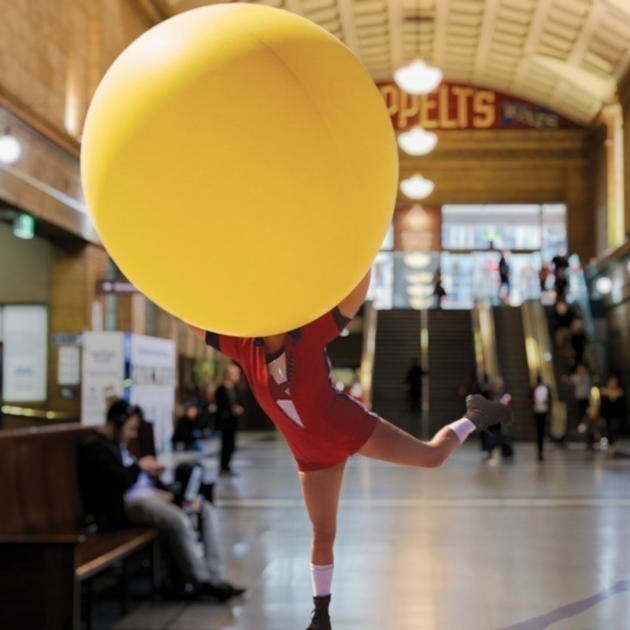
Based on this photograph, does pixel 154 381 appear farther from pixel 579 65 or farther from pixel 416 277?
pixel 579 65

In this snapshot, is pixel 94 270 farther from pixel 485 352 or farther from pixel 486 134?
pixel 486 134

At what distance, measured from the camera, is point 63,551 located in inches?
214

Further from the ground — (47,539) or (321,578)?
(321,578)

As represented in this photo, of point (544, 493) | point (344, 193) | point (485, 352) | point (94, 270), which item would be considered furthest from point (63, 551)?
point (485, 352)

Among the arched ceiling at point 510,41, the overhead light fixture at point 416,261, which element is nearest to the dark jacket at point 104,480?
the arched ceiling at point 510,41

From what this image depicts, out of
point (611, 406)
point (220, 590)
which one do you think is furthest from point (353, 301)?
point (611, 406)

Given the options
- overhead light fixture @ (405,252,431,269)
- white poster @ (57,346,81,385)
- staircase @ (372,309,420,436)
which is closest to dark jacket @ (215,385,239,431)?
white poster @ (57,346,81,385)

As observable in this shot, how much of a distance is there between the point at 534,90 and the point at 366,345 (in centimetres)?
1350

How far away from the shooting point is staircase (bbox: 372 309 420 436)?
81.3ft

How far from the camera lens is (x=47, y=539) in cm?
541

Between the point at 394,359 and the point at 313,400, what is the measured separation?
26.3 meters

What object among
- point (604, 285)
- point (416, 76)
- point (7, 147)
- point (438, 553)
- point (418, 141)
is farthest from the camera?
point (604, 285)

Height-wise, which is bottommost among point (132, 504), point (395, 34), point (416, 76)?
point (132, 504)

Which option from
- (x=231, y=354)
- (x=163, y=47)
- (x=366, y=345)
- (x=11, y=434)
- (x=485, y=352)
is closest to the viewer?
(x=163, y=47)
